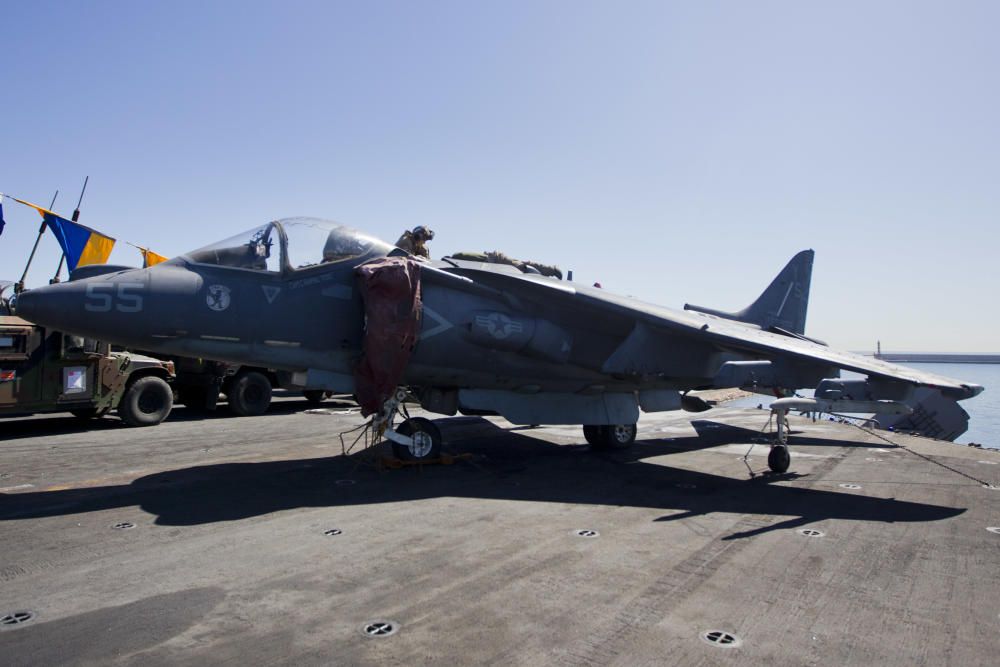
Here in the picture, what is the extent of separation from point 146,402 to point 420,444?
26.1 feet

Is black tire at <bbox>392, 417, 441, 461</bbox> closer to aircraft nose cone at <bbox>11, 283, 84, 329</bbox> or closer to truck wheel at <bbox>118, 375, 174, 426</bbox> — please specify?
aircraft nose cone at <bbox>11, 283, 84, 329</bbox>

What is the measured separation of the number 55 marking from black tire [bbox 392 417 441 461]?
3.65m

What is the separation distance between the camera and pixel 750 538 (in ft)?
18.6

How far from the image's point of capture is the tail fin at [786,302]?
589 inches

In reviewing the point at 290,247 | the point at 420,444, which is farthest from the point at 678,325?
the point at 290,247

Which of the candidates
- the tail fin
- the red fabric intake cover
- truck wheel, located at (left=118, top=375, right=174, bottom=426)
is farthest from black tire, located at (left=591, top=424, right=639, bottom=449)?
truck wheel, located at (left=118, top=375, right=174, bottom=426)

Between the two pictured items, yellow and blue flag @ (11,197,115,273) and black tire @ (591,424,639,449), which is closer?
black tire @ (591,424,639,449)

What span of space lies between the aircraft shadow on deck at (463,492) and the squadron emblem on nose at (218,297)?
6.92ft

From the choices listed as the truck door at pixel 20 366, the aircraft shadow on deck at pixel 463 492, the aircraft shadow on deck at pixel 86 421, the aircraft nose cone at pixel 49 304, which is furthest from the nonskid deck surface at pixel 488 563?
the aircraft shadow on deck at pixel 86 421

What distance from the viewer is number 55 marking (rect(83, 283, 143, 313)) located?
6.69 meters

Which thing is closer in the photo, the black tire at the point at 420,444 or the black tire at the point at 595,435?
the black tire at the point at 420,444

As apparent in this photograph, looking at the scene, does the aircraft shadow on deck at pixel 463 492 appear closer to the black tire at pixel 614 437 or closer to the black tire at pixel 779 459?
the black tire at pixel 779 459

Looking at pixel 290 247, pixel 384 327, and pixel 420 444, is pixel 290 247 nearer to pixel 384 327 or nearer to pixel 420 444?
pixel 384 327

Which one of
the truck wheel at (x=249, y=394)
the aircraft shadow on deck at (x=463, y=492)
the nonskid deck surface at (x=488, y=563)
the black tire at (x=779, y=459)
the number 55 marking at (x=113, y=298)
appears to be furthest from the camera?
the truck wheel at (x=249, y=394)
